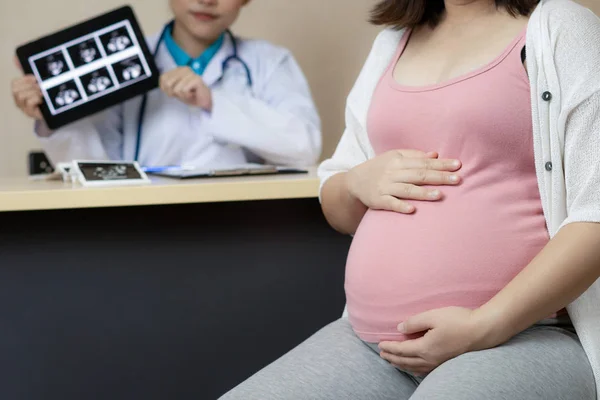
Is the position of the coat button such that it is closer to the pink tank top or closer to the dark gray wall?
the pink tank top

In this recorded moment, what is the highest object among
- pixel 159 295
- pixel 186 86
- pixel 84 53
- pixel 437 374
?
pixel 84 53

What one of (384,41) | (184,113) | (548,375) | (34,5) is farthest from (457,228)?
(34,5)

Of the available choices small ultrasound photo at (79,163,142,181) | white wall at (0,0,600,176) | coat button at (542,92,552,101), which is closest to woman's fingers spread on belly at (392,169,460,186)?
coat button at (542,92,552,101)

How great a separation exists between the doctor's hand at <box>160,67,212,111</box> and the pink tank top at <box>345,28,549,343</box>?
88 cm

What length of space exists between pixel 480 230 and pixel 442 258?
0.16 ft

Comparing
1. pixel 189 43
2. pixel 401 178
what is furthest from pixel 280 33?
pixel 401 178

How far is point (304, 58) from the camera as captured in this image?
2.64m

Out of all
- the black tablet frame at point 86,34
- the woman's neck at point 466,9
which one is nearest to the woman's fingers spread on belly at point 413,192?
the woman's neck at point 466,9

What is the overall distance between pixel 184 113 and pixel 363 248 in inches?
42.5

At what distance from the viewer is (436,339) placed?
0.84m

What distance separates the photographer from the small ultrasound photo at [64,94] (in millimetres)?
1639

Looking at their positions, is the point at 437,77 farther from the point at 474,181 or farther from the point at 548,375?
the point at 548,375

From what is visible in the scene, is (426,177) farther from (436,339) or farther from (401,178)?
(436,339)

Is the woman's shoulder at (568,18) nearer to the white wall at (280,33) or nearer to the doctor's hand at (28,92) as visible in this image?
the doctor's hand at (28,92)
